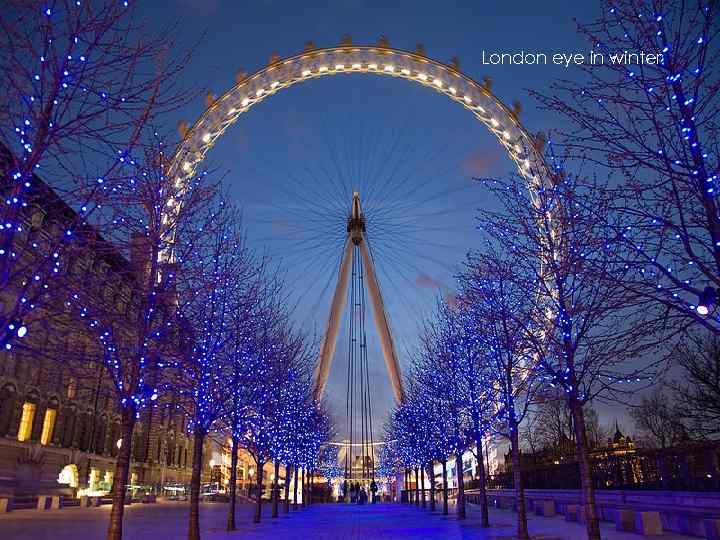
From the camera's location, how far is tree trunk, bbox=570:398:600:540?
12.0m

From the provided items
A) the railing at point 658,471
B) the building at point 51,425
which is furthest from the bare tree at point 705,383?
the building at point 51,425

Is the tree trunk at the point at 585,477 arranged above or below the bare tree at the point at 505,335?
below

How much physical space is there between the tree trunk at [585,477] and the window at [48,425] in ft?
118

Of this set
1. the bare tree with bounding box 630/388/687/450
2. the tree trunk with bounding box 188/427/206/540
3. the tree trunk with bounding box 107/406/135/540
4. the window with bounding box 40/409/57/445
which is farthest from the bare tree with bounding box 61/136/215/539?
the bare tree with bounding box 630/388/687/450

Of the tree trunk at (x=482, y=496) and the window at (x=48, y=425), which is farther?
the window at (x=48, y=425)

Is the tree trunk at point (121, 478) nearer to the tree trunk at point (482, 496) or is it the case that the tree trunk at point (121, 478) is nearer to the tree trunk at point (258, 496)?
the tree trunk at point (482, 496)

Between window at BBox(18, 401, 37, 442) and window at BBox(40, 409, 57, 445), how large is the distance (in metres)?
1.68

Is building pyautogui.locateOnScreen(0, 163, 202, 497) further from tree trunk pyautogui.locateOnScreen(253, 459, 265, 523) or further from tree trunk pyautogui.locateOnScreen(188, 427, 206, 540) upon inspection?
tree trunk pyautogui.locateOnScreen(188, 427, 206, 540)

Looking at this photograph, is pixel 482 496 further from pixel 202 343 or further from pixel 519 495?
pixel 202 343

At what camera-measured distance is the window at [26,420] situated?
35406 millimetres

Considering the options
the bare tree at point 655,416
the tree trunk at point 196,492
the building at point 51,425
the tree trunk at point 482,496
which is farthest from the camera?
the bare tree at point 655,416

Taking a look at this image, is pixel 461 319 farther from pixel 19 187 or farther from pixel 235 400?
pixel 19 187

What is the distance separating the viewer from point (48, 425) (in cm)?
3838

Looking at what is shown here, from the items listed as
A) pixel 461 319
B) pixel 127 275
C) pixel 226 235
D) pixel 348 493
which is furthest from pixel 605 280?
pixel 348 493
